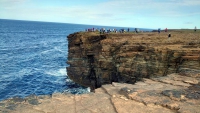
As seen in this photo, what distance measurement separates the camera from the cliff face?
28.4 metres

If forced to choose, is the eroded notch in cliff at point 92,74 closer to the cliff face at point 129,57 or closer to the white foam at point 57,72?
the cliff face at point 129,57

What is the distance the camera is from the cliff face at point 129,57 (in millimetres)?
28375

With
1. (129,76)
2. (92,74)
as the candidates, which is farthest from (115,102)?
(92,74)

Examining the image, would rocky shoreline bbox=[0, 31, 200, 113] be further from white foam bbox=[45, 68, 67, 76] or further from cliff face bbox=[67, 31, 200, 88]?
white foam bbox=[45, 68, 67, 76]

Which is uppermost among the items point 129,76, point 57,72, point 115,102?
point 115,102

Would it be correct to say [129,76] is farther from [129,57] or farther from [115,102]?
[115,102]

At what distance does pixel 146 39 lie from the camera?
3416 centimetres

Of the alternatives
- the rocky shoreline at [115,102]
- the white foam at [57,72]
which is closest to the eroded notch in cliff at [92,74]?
the white foam at [57,72]

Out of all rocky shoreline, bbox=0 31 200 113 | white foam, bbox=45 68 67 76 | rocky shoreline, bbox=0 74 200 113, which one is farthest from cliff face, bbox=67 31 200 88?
rocky shoreline, bbox=0 74 200 113

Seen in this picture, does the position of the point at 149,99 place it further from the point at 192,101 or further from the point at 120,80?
the point at 120,80

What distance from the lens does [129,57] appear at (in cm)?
3153

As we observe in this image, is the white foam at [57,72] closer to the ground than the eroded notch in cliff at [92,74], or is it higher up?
closer to the ground

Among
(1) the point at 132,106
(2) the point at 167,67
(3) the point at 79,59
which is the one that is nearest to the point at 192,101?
(1) the point at 132,106

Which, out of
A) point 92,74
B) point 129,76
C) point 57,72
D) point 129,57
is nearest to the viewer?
point 129,57
